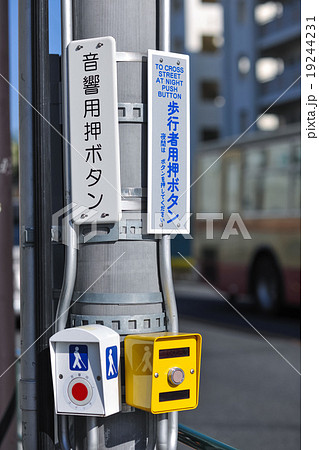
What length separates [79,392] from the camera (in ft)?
7.08

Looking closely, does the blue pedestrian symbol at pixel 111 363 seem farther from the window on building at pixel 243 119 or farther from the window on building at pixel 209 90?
the window on building at pixel 209 90

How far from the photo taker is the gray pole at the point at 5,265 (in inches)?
146

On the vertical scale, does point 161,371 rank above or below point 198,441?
above

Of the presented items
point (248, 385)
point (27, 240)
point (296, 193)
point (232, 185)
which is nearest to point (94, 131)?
point (27, 240)

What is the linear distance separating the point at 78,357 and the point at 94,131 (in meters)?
0.70

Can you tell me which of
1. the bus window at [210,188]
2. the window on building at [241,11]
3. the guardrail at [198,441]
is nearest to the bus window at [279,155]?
the bus window at [210,188]

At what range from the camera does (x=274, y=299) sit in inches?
509

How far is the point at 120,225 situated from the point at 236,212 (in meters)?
11.5

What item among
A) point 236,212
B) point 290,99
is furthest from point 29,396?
point 290,99

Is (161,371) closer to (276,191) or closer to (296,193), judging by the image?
(296,193)

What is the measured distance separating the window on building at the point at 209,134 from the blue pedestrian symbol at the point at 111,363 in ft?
132

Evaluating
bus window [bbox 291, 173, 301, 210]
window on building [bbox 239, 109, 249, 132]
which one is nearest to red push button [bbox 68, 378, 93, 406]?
bus window [bbox 291, 173, 301, 210]

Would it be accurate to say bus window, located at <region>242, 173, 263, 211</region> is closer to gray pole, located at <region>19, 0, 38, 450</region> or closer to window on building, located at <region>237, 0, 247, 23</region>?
gray pole, located at <region>19, 0, 38, 450</region>

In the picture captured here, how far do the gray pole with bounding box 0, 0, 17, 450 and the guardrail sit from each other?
1.48 metres
